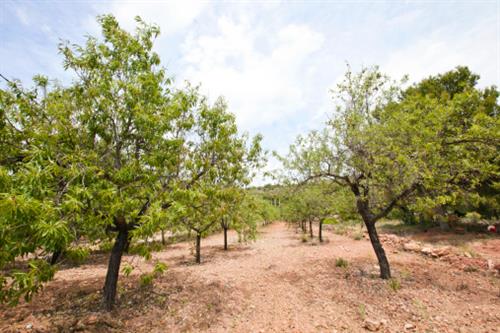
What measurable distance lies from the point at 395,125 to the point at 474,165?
2480mm

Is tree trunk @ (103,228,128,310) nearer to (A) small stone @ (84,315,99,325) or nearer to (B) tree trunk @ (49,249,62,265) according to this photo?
(A) small stone @ (84,315,99,325)

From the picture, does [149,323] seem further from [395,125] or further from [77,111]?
[395,125]

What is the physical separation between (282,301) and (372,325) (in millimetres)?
2802

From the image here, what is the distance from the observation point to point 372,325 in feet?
19.5

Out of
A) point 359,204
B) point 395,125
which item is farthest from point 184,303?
point 395,125

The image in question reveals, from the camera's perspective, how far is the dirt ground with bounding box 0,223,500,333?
6137 mm

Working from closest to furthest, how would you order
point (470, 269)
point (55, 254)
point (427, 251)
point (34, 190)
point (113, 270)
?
point (34, 190) < point (113, 270) < point (55, 254) < point (470, 269) < point (427, 251)

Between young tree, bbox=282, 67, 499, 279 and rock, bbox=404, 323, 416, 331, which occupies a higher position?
young tree, bbox=282, 67, 499, 279

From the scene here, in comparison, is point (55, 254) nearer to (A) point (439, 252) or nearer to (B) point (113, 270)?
(B) point (113, 270)

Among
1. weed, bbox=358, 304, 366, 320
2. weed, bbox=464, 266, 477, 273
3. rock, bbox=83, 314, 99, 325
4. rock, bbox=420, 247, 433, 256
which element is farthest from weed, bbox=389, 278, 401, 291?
rock, bbox=83, 314, 99, 325

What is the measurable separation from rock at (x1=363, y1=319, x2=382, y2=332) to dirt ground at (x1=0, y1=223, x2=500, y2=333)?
2cm

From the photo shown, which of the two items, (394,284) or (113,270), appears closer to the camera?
(113,270)

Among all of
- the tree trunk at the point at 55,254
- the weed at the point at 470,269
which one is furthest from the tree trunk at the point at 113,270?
the weed at the point at 470,269

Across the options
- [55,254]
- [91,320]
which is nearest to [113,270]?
[91,320]
